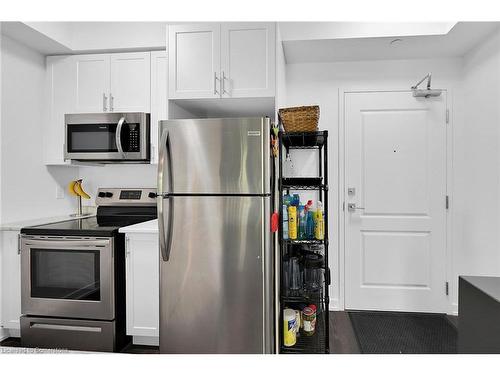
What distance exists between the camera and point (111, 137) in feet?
8.54

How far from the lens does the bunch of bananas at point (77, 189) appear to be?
2930 millimetres

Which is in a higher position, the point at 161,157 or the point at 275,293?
the point at 161,157

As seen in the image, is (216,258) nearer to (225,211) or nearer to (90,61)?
(225,211)

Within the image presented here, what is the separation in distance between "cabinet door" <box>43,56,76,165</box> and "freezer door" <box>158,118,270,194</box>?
1306 mm

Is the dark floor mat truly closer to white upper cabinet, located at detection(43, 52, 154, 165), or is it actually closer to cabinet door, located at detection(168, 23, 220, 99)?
cabinet door, located at detection(168, 23, 220, 99)

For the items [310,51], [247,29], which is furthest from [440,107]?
[247,29]

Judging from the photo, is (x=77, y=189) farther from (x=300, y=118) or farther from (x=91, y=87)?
(x=300, y=118)

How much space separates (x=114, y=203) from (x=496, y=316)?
2704 mm

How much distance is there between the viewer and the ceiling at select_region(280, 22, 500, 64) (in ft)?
8.02

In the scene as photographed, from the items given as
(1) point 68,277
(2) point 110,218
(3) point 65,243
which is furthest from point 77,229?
(2) point 110,218

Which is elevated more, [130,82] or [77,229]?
[130,82]

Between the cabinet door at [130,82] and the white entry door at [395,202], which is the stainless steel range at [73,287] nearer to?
the cabinet door at [130,82]

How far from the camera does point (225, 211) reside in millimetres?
1938

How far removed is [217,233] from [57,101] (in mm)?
1898
